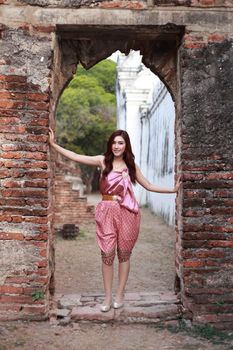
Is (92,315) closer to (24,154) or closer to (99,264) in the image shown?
(24,154)

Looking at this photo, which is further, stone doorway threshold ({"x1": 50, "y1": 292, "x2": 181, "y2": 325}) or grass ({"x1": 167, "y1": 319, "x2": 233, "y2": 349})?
stone doorway threshold ({"x1": 50, "y1": 292, "x2": 181, "y2": 325})

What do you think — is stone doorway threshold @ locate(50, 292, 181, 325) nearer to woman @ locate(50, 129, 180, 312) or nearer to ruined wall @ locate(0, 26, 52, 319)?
woman @ locate(50, 129, 180, 312)

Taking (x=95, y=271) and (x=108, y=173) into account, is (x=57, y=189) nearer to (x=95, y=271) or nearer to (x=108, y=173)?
(x=95, y=271)

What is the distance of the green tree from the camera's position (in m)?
23.9

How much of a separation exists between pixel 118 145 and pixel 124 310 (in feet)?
5.28

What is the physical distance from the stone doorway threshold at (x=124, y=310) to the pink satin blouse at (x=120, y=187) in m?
1.01

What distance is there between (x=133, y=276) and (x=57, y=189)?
601 centimetres

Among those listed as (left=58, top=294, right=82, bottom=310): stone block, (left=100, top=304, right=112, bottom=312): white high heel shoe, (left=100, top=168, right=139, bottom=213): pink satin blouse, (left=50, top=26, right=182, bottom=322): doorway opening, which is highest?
(left=50, top=26, right=182, bottom=322): doorway opening

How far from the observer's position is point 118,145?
14.9ft

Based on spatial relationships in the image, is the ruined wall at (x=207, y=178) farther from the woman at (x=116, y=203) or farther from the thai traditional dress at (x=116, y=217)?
the thai traditional dress at (x=116, y=217)

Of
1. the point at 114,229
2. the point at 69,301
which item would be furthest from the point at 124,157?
the point at 69,301

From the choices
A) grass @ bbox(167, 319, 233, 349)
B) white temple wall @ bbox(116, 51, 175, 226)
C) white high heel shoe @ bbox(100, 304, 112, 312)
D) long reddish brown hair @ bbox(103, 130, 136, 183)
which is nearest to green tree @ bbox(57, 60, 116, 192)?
white temple wall @ bbox(116, 51, 175, 226)

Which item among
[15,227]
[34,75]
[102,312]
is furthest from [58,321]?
[34,75]

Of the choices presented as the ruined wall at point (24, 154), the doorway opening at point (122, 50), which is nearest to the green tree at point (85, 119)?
the doorway opening at point (122, 50)
